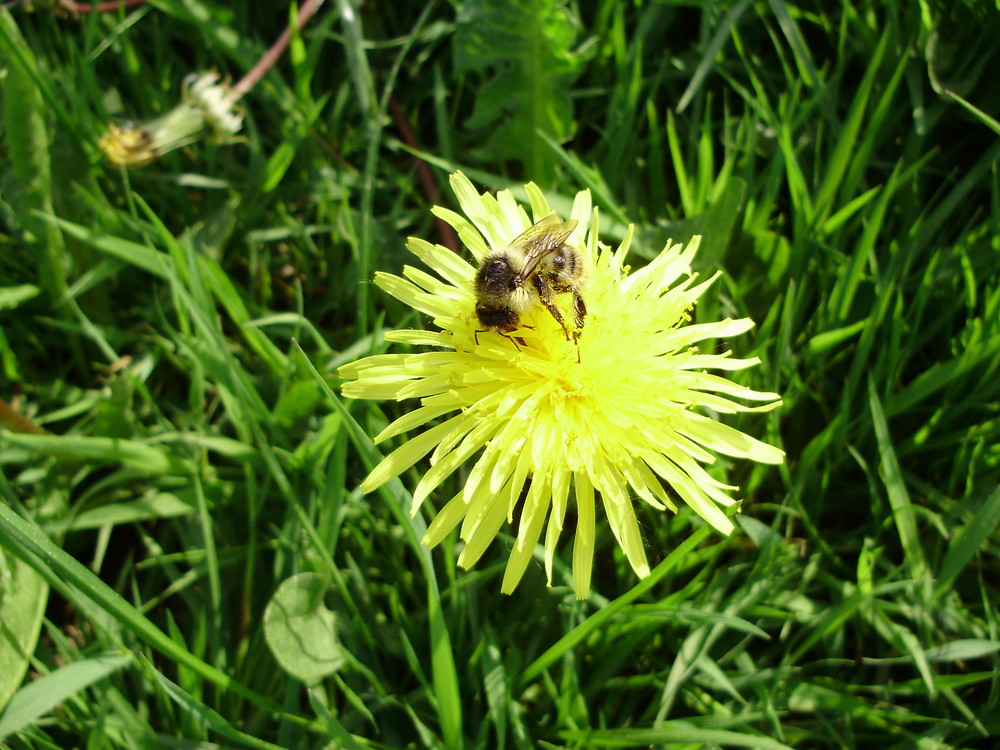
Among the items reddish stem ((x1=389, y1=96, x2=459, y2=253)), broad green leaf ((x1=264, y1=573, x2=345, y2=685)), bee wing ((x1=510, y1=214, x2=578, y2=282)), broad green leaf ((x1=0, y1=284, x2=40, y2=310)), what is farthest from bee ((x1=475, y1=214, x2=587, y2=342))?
broad green leaf ((x1=0, y1=284, x2=40, y2=310))

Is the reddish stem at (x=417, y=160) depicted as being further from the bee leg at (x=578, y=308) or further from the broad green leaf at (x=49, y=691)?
the broad green leaf at (x=49, y=691)

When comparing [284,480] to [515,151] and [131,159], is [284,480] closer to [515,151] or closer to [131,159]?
[131,159]

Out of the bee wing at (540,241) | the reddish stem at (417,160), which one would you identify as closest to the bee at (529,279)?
the bee wing at (540,241)

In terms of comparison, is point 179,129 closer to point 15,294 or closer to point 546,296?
point 15,294

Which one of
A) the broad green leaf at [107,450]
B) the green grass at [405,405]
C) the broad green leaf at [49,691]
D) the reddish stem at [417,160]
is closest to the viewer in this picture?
the broad green leaf at [49,691]

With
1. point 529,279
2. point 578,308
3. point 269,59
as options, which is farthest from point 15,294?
point 578,308

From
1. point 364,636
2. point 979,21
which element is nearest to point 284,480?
point 364,636
